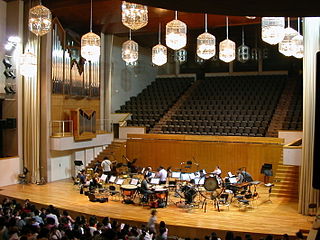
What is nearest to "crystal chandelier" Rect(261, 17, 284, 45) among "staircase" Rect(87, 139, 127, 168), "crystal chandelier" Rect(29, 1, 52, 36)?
"crystal chandelier" Rect(29, 1, 52, 36)

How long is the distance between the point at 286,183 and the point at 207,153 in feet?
13.9

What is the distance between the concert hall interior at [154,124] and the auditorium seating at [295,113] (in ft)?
0.30

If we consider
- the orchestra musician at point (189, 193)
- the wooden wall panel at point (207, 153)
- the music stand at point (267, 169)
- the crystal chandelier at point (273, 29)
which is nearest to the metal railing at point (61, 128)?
the wooden wall panel at point (207, 153)

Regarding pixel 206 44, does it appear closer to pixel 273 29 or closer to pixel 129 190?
pixel 273 29

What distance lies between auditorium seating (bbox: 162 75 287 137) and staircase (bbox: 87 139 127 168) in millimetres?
2265

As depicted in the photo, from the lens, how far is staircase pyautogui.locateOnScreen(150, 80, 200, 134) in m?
20.4

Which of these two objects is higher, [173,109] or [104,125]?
[173,109]

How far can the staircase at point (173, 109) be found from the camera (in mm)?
20438

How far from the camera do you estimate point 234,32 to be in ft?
71.9

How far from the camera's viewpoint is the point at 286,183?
14.3m

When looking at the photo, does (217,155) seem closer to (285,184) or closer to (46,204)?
(285,184)

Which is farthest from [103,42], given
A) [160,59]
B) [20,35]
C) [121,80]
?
[160,59]

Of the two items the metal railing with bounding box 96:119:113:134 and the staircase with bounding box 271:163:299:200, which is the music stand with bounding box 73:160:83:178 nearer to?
the metal railing with bounding box 96:119:113:134

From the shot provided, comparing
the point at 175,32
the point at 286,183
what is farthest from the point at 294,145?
the point at 175,32
